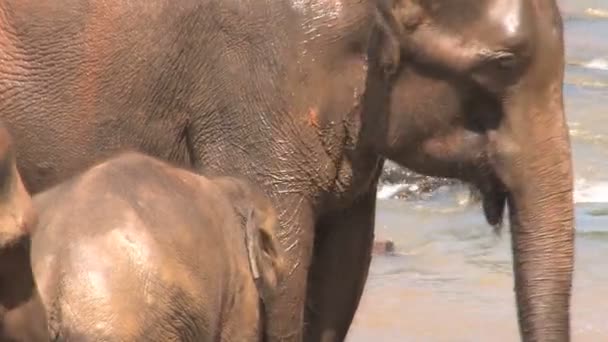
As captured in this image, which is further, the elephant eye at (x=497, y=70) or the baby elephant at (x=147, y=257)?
the elephant eye at (x=497, y=70)

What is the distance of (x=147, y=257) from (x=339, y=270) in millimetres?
2272

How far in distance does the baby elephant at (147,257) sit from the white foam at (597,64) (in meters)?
13.2

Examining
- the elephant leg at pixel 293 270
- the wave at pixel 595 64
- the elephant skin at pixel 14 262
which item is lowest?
the wave at pixel 595 64

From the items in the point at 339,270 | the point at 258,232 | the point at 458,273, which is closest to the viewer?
the point at 258,232

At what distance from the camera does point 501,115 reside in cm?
707

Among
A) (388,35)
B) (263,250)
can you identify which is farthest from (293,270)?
(263,250)

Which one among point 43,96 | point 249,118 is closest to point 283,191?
point 249,118

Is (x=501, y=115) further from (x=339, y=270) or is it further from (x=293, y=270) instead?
(x=339, y=270)

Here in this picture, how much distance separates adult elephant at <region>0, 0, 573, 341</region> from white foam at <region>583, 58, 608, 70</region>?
11.9 metres

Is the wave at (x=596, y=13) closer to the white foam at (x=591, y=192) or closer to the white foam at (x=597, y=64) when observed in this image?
the white foam at (x=597, y=64)

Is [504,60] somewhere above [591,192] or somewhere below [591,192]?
above

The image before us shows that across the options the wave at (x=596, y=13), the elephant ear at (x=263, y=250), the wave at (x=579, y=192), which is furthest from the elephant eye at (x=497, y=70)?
the wave at (x=596, y=13)

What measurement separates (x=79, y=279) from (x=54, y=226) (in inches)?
6.4

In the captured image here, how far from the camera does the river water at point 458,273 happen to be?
927cm
